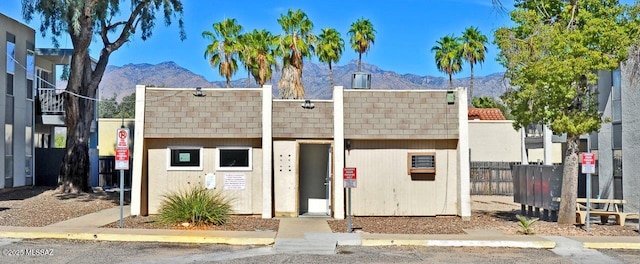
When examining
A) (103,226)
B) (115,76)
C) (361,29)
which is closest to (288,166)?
(103,226)

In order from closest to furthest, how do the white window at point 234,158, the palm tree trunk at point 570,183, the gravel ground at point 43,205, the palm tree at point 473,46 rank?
the palm tree trunk at point 570,183 < the gravel ground at point 43,205 < the white window at point 234,158 < the palm tree at point 473,46

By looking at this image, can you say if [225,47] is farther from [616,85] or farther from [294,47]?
[616,85]

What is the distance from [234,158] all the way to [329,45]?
→ 1064 inches

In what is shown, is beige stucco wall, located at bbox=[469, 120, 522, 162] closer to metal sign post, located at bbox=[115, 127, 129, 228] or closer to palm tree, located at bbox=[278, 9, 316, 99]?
palm tree, located at bbox=[278, 9, 316, 99]

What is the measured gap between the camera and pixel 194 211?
1612cm

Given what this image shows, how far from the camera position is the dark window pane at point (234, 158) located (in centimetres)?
1894

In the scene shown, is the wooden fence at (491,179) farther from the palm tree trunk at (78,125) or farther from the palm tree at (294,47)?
the palm tree trunk at (78,125)

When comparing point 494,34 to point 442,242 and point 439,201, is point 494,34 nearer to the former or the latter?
point 439,201

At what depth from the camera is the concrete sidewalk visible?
14.3m

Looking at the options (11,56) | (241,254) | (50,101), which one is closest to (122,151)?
(241,254)

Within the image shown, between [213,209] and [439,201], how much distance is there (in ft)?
20.0

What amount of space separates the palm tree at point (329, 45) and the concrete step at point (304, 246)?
101 ft

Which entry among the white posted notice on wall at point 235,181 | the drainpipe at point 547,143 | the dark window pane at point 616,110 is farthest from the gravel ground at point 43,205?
the drainpipe at point 547,143

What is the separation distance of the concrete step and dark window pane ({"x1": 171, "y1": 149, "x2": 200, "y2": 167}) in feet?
17.6
